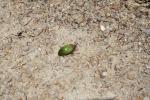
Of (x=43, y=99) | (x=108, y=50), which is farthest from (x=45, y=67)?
(x=108, y=50)

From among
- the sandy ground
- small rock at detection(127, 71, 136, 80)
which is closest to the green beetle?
the sandy ground

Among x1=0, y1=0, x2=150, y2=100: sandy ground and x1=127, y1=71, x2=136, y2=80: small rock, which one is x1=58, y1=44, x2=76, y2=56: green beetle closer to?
x1=0, y1=0, x2=150, y2=100: sandy ground

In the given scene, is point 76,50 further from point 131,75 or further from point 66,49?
A: point 131,75

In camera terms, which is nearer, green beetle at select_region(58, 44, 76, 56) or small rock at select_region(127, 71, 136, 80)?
small rock at select_region(127, 71, 136, 80)

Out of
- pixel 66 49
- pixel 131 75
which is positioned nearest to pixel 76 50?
pixel 66 49

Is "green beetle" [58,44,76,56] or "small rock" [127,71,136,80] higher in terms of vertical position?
"green beetle" [58,44,76,56]

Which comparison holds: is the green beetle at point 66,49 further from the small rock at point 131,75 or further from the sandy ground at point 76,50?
the small rock at point 131,75
